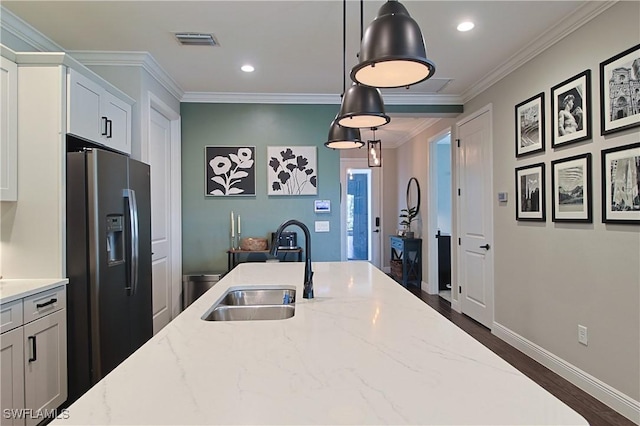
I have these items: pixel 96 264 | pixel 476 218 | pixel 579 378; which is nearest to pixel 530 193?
pixel 476 218

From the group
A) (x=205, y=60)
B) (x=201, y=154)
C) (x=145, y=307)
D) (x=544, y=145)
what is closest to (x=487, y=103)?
(x=544, y=145)

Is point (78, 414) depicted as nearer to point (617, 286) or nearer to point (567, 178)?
point (617, 286)

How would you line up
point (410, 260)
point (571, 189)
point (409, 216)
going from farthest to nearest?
point (409, 216) < point (410, 260) < point (571, 189)

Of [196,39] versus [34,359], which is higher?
[196,39]

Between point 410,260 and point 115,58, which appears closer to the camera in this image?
point 115,58

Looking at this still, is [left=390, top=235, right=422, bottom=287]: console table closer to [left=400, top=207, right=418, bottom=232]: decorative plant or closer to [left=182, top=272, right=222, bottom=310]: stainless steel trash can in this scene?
[left=400, top=207, right=418, bottom=232]: decorative plant

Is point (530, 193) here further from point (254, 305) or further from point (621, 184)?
point (254, 305)

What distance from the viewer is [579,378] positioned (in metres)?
2.71

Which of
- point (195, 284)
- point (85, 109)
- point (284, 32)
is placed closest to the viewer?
point (85, 109)

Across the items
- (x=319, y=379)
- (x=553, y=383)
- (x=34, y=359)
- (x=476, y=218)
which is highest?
(x=476, y=218)

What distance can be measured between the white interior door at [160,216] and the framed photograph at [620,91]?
3.65 metres

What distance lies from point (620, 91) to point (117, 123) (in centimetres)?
350

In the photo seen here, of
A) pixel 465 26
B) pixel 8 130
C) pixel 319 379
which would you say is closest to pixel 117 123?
pixel 8 130

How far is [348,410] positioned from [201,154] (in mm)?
4098
